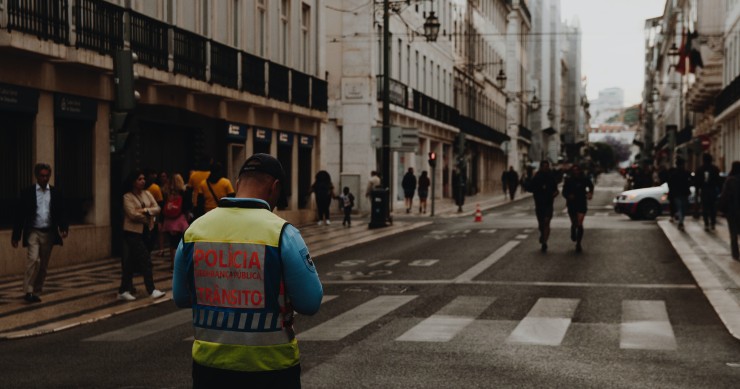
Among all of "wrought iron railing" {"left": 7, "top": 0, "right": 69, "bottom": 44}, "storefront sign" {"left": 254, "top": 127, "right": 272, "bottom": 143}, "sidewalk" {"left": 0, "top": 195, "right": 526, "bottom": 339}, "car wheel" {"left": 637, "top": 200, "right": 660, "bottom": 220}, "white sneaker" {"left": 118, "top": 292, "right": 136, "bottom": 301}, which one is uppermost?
"wrought iron railing" {"left": 7, "top": 0, "right": 69, "bottom": 44}

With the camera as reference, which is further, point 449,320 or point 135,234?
point 135,234

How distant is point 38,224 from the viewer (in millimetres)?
13703

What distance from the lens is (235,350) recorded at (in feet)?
13.4

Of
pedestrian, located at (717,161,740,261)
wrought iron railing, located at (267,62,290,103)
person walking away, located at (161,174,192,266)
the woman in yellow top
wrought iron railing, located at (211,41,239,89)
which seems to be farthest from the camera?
wrought iron railing, located at (267,62,290,103)

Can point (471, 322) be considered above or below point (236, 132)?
below

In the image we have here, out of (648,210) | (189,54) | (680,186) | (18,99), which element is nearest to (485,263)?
(18,99)

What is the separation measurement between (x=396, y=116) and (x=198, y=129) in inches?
843

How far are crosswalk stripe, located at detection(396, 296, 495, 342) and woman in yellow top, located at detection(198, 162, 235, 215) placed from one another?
4.33m

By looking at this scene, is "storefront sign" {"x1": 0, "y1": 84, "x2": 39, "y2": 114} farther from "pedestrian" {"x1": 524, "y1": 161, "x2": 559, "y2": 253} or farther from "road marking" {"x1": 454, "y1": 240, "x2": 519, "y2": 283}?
"pedestrian" {"x1": 524, "y1": 161, "x2": 559, "y2": 253}

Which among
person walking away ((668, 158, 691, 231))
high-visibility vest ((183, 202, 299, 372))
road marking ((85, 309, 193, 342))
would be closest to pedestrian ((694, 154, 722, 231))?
person walking away ((668, 158, 691, 231))

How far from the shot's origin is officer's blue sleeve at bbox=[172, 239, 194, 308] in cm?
426

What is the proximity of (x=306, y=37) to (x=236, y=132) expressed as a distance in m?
8.26

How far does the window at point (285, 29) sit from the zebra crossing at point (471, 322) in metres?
20.8

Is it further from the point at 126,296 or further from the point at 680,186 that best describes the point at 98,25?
the point at 680,186
